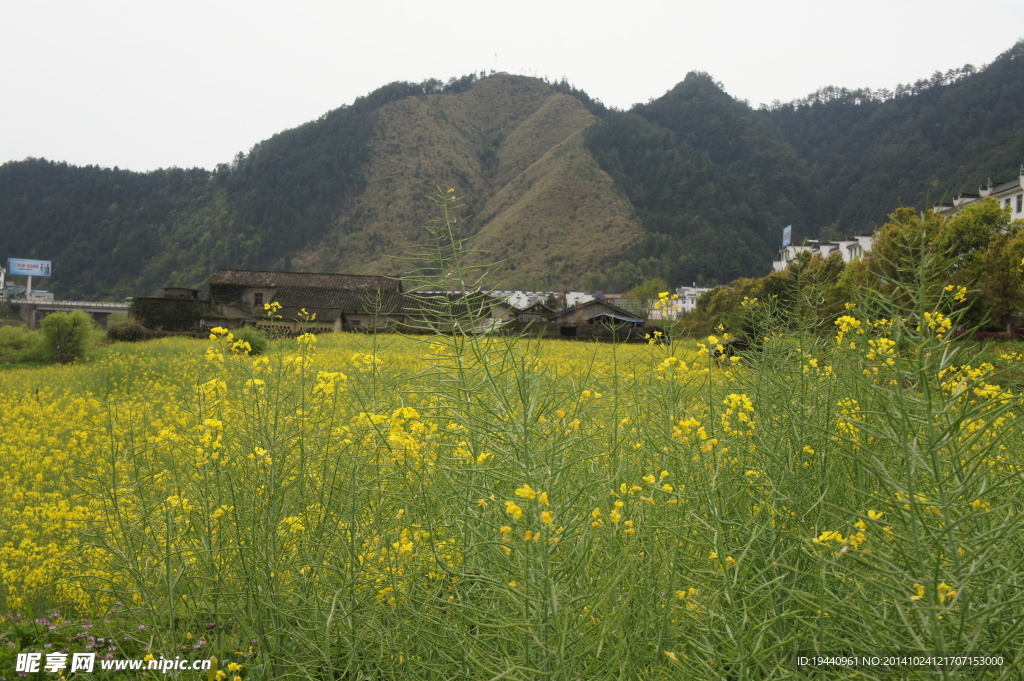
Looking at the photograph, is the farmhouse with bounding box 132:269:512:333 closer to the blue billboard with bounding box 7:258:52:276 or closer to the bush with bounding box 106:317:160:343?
the bush with bounding box 106:317:160:343

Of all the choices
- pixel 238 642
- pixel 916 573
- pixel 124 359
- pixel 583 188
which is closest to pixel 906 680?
pixel 916 573

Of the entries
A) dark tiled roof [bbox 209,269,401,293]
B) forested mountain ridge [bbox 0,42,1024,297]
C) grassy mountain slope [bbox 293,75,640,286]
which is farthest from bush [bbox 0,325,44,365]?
forested mountain ridge [bbox 0,42,1024,297]

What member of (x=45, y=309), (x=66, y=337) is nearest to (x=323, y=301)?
(x=66, y=337)

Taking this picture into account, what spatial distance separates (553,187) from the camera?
310 ft

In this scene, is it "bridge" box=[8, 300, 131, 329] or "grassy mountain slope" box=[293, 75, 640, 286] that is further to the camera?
"grassy mountain slope" box=[293, 75, 640, 286]

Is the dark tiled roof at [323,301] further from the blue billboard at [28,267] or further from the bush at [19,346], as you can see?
the blue billboard at [28,267]

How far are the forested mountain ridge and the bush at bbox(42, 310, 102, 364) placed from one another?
52.7 meters

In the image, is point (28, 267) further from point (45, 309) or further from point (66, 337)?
point (66, 337)

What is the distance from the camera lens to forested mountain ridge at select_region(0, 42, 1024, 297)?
81.7 meters

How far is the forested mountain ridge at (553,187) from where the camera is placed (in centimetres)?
8169

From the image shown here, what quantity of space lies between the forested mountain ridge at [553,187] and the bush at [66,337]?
173ft

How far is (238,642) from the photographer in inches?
116

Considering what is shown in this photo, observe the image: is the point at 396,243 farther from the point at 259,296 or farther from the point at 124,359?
the point at 124,359

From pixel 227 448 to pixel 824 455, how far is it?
2804mm
